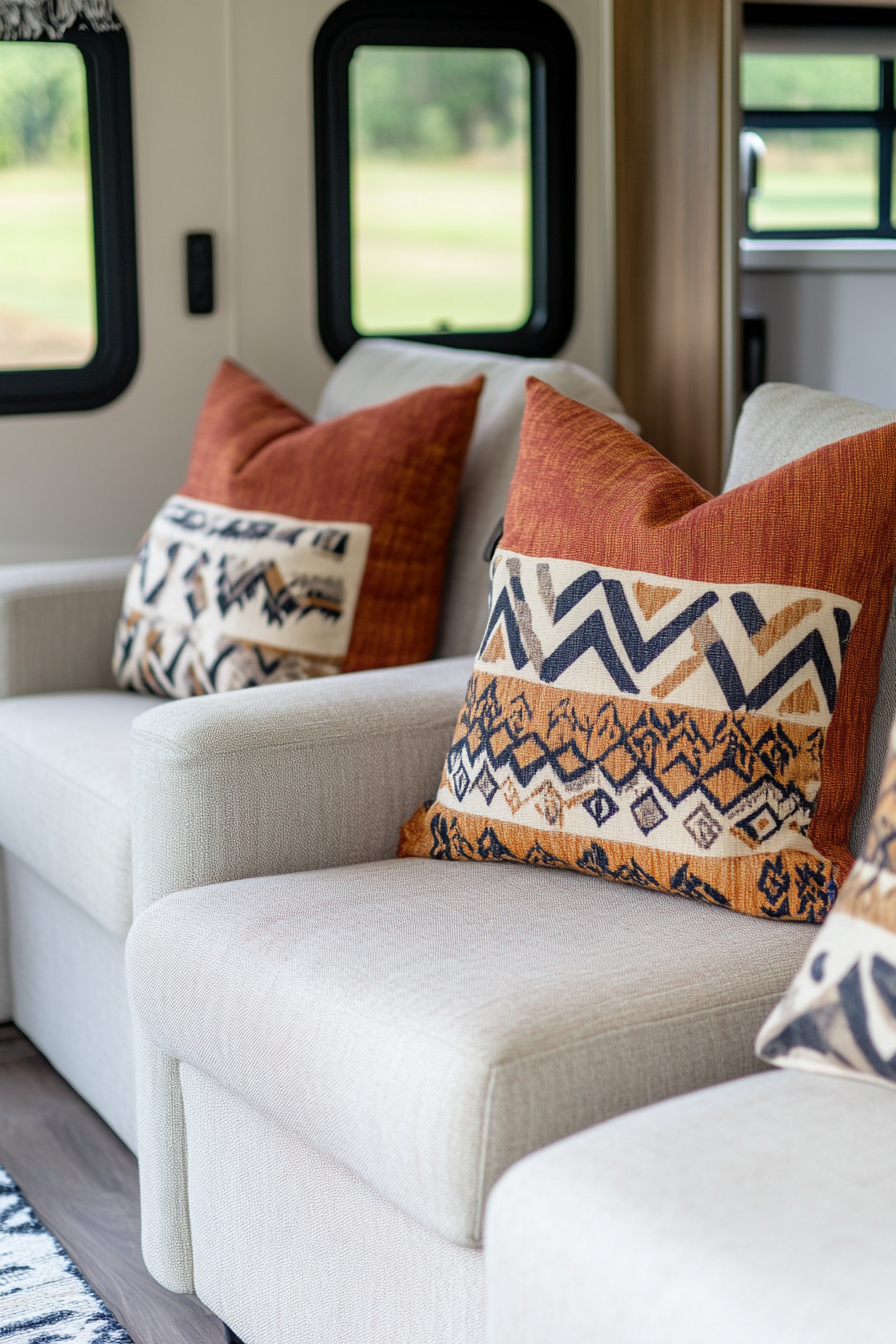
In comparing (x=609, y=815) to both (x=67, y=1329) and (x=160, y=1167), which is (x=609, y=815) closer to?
(x=160, y=1167)

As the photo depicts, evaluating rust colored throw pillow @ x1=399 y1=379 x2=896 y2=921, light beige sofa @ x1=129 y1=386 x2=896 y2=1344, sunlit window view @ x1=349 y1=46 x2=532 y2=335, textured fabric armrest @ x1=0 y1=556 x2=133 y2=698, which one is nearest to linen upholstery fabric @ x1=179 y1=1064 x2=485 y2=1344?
light beige sofa @ x1=129 y1=386 x2=896 y2=1344

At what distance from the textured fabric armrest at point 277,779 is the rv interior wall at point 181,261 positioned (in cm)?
131

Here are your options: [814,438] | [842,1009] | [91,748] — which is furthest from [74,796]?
[842,1009]

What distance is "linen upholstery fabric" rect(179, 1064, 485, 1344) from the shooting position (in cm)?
128

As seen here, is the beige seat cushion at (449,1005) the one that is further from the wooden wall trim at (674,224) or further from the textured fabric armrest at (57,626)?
the wooden wall trim at (674,224)

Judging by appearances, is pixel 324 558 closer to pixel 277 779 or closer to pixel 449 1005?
pixel 277 779

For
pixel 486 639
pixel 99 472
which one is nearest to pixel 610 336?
pixel 99 472

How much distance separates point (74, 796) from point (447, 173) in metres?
2.17

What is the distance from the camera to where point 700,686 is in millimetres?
1438

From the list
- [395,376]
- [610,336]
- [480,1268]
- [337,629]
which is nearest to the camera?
[480,1268]

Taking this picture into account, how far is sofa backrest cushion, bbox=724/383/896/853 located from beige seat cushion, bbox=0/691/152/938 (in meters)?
0.85

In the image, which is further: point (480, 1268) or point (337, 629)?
point (337, 629)

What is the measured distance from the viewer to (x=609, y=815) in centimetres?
147

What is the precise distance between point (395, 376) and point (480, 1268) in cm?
162
